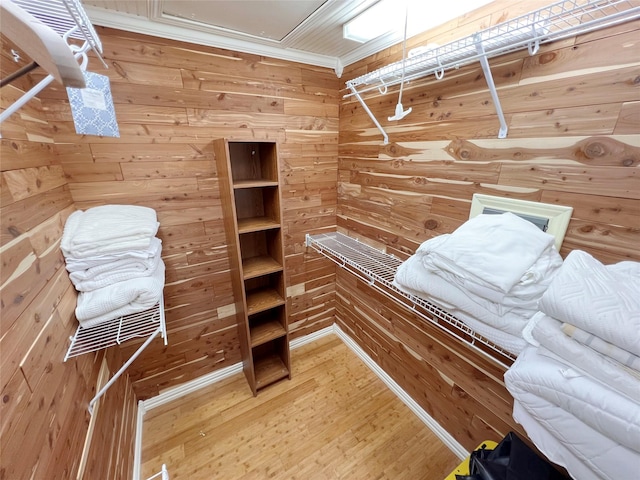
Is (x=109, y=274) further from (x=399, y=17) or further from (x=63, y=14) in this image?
(x=399, y=17)

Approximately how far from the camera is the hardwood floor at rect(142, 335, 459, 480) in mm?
1411

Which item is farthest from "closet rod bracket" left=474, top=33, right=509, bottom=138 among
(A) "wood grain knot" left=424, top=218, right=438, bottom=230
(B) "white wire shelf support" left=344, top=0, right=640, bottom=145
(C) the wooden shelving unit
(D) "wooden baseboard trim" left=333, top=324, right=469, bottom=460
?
(D) "wooden baseboard trim" left=333, top=324, right=469, bottom=460

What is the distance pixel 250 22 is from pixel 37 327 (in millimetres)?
1508

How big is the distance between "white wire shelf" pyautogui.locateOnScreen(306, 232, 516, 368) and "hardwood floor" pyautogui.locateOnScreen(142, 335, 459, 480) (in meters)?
0.76

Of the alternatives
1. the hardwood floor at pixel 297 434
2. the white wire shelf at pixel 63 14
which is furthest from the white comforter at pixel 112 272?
the hardwood floor at pixel 297 434

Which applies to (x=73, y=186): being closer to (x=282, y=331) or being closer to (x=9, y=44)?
(x=9, y=44)

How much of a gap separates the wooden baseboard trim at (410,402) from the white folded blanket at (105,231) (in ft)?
5.74

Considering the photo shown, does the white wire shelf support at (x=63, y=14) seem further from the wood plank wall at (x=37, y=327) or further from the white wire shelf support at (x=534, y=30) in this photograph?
the white wire shelf support at (x=534, y=30)

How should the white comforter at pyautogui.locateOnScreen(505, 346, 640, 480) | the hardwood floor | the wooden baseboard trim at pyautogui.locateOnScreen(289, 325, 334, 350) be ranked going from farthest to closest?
the wooden baseboard trim at pyautogui.locateOnScreen(289, 325, 334, 350), the hardwood floor, the white comforter at pyautogui.locateOnScreen(505, 346, 640, 480)

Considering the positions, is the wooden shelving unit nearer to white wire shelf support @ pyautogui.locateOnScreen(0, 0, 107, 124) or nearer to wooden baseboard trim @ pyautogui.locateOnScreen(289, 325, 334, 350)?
wooden baseboard trim @ pyautogui.locateOnScreen(289, 325, 334, 350)

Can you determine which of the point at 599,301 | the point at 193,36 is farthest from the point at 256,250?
the point at 599,301

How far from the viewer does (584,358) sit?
1.99ft

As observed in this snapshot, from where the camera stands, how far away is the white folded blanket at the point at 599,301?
544 mm

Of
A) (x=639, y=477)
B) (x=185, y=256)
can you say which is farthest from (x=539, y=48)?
(x=185, y=256)
